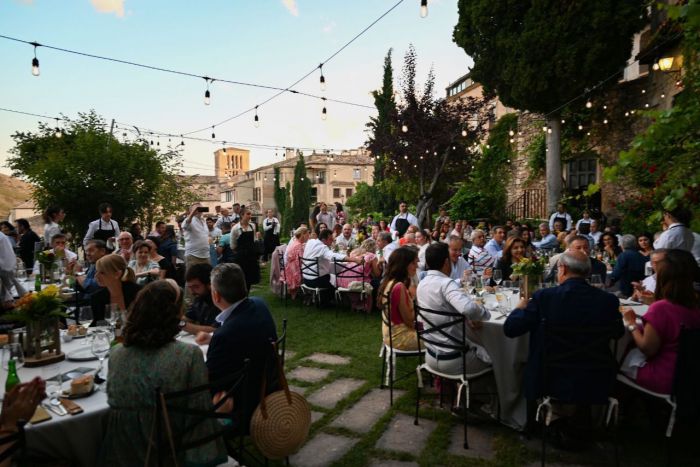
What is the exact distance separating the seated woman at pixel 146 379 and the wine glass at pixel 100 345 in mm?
863

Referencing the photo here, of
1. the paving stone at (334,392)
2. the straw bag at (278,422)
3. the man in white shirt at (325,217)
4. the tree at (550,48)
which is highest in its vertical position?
the tree at (550,48)

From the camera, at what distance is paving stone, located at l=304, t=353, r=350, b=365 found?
17.6ft

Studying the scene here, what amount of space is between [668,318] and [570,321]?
69 cm

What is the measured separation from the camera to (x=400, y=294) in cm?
416

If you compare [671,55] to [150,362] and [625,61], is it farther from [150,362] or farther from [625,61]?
[150,362]

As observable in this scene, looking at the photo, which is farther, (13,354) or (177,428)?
(13,354)

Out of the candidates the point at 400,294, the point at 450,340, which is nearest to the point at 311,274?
the point at 400,294


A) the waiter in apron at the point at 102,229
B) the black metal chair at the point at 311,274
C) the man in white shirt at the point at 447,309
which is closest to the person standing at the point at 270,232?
the waiter in apron at the point at 102,229

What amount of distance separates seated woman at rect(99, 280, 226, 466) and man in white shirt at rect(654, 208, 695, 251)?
5.69 m

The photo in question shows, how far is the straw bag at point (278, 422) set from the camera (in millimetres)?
2551

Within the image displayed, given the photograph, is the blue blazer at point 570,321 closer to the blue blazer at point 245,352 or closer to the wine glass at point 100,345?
the blue blazer at point 245,352

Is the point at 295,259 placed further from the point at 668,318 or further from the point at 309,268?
the point at 668,318

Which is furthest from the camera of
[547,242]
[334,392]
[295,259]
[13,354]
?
[547,242]

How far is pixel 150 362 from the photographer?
2146 millimetres
